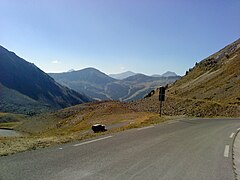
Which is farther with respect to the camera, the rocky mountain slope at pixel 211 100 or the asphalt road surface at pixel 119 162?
the rocky mountain slope at pixel 211 100

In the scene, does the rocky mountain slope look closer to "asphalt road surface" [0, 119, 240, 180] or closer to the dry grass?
the dry grass

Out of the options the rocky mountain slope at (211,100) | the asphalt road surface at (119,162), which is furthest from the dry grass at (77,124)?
the rocky mountain slope at (211,100)

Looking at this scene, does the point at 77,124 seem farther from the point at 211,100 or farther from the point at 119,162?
the point at 119,162

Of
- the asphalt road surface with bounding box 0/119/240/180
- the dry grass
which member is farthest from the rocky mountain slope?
the asphalt road surface with bounding box 0/119/240/180

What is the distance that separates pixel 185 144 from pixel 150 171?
568 centimetres

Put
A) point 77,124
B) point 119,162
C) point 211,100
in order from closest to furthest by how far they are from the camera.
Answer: point 119,162 < point 77,124 < point 211,100

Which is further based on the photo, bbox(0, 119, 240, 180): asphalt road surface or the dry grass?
the dry grass

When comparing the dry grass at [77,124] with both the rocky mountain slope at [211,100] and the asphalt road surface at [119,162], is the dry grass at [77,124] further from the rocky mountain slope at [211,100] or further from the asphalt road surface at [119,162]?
the rocky mountain slope at [211,100]

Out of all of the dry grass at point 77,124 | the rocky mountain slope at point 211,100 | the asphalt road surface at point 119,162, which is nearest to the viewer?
the asphalt road surface at point 119,162

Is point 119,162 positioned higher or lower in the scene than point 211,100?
lower

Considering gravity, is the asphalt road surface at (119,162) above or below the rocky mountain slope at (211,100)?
below

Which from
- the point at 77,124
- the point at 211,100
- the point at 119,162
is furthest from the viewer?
the point at 211,100

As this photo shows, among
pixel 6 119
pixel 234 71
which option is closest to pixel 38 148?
pixel 234 71

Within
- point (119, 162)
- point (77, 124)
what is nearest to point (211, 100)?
point (77, 124)
